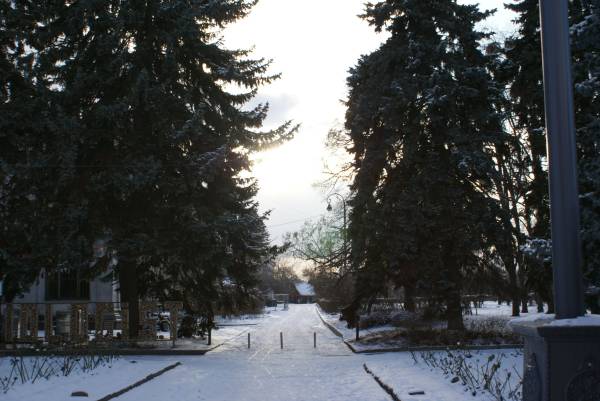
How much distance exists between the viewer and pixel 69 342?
22328mm

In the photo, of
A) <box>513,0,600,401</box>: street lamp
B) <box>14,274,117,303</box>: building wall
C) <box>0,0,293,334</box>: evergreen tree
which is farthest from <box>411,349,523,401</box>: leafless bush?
<box>14,274,117,303</box>: building wall

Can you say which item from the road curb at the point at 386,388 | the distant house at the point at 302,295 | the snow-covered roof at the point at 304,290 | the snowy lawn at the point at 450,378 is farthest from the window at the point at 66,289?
the snow-covered roof at the point at 304,290

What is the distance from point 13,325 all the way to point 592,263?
20.2 metres

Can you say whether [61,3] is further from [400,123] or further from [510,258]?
[510,258]

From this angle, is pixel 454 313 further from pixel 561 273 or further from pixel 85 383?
pixel 561 273

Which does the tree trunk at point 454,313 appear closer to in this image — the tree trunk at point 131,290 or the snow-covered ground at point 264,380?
the snow-covered ground at point 264,380

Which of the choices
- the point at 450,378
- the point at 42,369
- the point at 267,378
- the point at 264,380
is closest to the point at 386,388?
the point at 450,378

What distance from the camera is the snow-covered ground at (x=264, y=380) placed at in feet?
37.8

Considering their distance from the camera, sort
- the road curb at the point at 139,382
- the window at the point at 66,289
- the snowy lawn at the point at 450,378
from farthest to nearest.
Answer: the window at the point at 66,289, the road curb at the point at 139,382, the snowy lawn at the point at 450,378

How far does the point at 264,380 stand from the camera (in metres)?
14.6

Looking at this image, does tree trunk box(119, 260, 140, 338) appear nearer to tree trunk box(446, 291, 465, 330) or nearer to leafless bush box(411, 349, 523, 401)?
tree trunk box(446, 291, 465, 330)

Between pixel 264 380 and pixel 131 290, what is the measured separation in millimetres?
10902

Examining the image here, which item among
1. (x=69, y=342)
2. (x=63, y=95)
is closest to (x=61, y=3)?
(x=63, y=95)

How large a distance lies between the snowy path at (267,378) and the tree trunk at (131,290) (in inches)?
140
